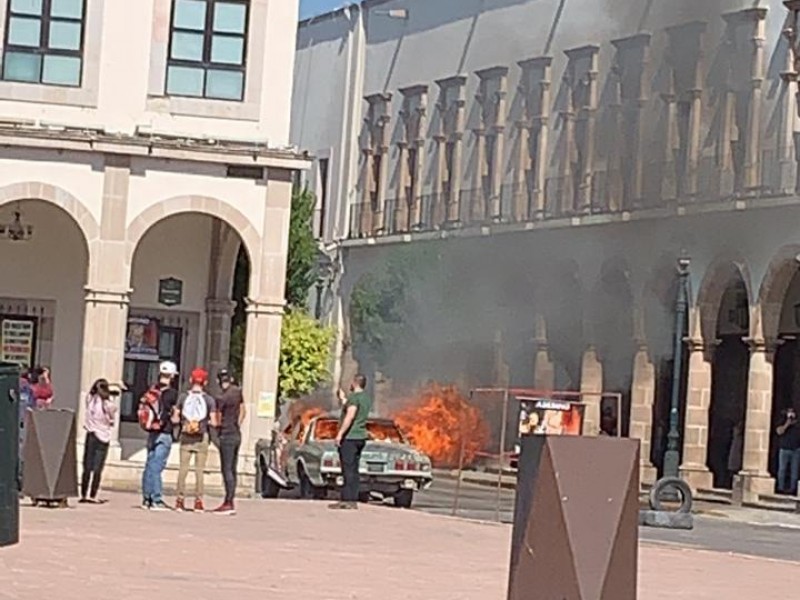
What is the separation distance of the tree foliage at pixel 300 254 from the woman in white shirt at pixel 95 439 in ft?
89.6

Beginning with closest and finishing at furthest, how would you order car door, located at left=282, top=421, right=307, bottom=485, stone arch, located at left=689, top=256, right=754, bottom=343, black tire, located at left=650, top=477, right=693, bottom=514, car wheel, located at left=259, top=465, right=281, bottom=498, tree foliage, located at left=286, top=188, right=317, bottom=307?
black tire, located at left=650, top=477, right=693, bottom=514 < car door, located at left=282, top=421, right=307, bottom=485 < car wheel, located at left=259, top=465, right=281, bottom=498 < stone arch, located at left=689, top=256, right=754, bottom=343 < tree foliage, located at left=286, top=188, right=317, bottom=307

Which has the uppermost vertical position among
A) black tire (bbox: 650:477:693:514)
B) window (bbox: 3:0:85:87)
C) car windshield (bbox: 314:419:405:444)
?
window (bbox: 3:0:85:87)

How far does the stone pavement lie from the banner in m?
10.2

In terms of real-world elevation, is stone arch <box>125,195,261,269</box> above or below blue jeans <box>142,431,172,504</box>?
above

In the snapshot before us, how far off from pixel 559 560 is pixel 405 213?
44285 millimetres

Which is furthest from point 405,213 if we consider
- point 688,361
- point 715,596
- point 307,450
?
point 715,596

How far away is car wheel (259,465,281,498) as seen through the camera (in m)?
35.0

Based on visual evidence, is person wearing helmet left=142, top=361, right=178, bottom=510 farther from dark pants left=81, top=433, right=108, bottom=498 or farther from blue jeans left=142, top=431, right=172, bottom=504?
dark pants left=81, top=433, right=108, bottom=498

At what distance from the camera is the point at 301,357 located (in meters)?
51.4

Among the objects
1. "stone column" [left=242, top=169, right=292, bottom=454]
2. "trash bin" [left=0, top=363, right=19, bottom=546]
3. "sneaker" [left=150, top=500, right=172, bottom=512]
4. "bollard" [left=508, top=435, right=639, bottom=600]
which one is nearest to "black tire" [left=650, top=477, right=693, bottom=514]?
"stone column" [left=242, top=169, right=292, bottom=454]

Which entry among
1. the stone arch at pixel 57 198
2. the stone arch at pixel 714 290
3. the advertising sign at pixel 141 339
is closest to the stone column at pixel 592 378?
the stone arch at pixel 714 290

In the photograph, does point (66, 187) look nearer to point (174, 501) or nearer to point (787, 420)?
point (174, 501)

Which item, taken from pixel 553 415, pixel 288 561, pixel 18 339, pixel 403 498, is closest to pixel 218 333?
pixel 18 339

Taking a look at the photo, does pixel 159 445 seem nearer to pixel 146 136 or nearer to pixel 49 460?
pixel 49 460
